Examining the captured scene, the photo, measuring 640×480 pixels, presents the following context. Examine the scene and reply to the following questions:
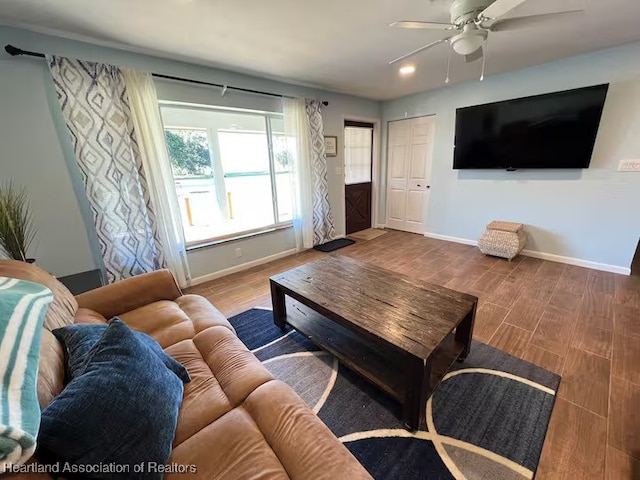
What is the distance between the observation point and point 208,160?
11.0ft

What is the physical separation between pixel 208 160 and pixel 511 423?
3.72 metres

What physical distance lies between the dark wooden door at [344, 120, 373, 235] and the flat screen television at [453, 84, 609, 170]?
1621mm

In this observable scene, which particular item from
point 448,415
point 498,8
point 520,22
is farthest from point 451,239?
point 448,415

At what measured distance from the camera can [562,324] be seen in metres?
2.11

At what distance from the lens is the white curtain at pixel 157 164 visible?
7.84 ft

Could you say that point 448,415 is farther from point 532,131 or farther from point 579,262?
point 532,131

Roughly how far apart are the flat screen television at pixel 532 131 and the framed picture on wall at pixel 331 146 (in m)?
1.80

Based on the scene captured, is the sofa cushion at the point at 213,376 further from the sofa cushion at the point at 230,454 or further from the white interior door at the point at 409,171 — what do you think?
the white interior door at the point at 409,171

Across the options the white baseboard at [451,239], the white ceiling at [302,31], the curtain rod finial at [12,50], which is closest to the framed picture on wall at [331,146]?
the white ceiling at [302,31]

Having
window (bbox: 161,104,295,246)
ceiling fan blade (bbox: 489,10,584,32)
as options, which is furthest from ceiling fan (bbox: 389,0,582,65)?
window (bbox: 161,104,295,246)

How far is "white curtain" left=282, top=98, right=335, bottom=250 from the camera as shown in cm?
355

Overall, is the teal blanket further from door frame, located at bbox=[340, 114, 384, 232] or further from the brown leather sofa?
door frame, located at bbox=[340, 114, 384, 232]

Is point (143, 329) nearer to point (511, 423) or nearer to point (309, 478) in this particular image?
point (309, 478)

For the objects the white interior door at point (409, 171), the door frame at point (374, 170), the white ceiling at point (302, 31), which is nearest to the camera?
the white ceiling at point (302, 31)
